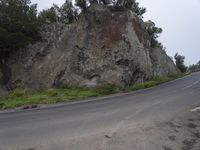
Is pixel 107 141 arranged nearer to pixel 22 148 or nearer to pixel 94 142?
pixel 94 142

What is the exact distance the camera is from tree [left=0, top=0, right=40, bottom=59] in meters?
32.2

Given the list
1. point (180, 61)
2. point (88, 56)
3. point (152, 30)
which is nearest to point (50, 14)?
point (88, 56)

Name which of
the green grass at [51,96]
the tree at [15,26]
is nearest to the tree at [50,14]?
the tree at [15,26]

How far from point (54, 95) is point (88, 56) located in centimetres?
820

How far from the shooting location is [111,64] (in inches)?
1276

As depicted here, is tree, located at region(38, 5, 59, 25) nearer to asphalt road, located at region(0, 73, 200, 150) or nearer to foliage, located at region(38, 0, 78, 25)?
foliage, located at region(38, 0, 78, 25)

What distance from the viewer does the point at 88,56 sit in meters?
33.3

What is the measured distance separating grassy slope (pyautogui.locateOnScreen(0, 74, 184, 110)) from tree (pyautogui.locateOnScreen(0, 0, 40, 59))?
5.88m

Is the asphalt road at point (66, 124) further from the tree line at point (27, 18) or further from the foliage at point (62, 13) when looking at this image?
the foliage at point (62, 13)

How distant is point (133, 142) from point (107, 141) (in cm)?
62

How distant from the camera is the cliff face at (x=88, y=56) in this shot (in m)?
32.2

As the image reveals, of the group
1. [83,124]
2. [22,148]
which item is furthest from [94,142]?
[83,124]

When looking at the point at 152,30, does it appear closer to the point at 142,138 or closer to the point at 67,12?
the point at 67,12

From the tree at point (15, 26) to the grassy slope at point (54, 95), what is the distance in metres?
5.88
